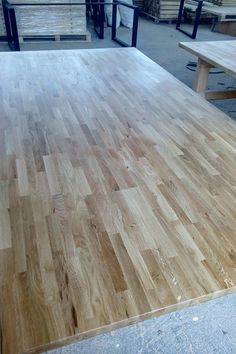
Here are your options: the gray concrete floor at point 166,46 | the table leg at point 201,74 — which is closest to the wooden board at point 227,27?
the gray concrete floor at point 166,46

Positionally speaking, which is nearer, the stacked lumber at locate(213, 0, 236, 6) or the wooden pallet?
the wooden pallet

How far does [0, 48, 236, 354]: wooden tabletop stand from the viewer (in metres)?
1.11

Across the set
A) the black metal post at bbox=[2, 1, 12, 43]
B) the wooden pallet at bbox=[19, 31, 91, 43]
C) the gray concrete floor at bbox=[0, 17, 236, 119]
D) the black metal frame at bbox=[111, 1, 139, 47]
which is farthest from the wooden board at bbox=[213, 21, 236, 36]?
the black metal post at bbox=[2, 1, 12, 43]

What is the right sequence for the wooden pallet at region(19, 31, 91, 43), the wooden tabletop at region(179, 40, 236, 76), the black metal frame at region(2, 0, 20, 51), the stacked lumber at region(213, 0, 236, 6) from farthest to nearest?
the stacked lumber at region(213, 0, 236, 6), the wooden pallet at region(19, 31, 91, 43), the black metal frame at region(2, 0, 20, 51), the wooden tabletop at region(179, 40, 236, 76)

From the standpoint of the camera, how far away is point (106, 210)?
1.54 meters

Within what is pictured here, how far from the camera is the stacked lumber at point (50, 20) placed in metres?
5.04

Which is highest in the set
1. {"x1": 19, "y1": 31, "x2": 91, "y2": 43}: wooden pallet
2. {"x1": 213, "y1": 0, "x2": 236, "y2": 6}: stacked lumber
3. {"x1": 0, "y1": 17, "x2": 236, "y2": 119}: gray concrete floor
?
{"x1": 213, "y1": 0, "x2": 236, "y2": 6}: stacked lumber

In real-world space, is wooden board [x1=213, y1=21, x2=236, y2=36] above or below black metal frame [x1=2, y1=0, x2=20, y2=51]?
below

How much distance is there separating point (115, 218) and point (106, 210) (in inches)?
3.0

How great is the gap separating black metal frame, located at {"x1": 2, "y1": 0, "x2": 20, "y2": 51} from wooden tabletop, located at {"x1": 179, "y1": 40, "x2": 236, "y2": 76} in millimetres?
2508

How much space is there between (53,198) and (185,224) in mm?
700

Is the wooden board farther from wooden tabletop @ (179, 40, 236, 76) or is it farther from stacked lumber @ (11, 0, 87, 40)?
wooden tabletop @ (179, 40, 236, 76)

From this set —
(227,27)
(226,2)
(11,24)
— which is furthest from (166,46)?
(226,2)

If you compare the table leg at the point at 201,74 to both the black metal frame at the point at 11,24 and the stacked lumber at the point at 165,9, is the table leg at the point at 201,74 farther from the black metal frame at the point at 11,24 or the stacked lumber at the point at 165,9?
the stacked lumber at the point at 165,9
